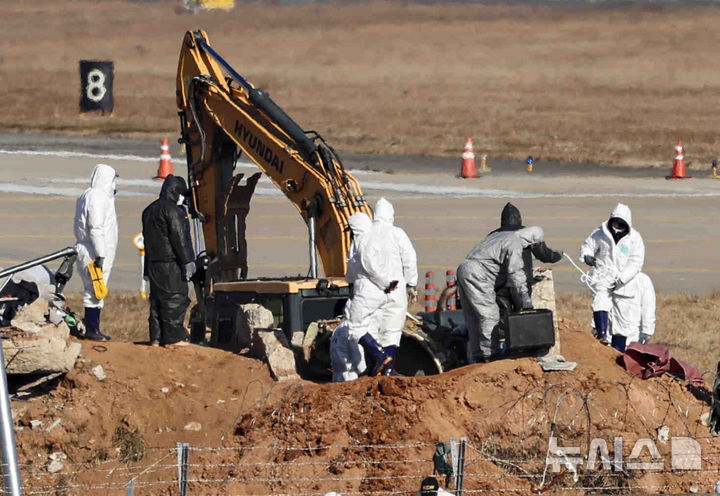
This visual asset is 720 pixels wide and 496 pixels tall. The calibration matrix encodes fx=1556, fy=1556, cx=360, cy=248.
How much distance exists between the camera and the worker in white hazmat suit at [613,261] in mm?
16281

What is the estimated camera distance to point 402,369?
1487 centimetres

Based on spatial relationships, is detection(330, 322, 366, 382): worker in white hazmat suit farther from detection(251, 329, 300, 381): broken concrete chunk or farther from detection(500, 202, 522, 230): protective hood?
detection(500, 202, 522, 230): protective hood

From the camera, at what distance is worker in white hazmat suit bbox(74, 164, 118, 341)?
15.3 meters

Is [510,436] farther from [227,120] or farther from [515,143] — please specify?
[515,143]

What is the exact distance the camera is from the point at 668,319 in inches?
778

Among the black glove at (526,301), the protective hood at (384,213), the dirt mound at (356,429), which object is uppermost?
the protective hood at (384,213)

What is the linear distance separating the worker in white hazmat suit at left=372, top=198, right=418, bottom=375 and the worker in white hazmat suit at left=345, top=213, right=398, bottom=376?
5 centimetres

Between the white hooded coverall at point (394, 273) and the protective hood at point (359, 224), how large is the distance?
8 centimetres

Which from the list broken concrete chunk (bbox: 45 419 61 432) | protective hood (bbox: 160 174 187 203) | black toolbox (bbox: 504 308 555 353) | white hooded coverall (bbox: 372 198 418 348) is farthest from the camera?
protective hood (bbox: 160 174 187 203)

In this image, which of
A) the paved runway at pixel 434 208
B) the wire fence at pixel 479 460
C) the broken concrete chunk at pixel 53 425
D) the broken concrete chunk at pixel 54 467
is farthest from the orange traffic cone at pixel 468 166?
the broken concrete chunk at pixel 54 467

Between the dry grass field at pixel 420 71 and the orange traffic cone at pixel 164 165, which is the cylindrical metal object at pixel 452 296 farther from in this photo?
the dry grass field at pixel 420 71

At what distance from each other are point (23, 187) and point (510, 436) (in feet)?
65.7

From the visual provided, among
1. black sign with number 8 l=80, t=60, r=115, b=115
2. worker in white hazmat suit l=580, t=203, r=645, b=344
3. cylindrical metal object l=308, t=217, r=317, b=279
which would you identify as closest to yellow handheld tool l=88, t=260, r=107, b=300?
cylindrical metal object l=308, t=217, r=317, b=279

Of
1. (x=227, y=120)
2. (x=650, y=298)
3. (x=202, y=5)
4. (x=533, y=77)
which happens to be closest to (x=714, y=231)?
(x=650, y=298)
